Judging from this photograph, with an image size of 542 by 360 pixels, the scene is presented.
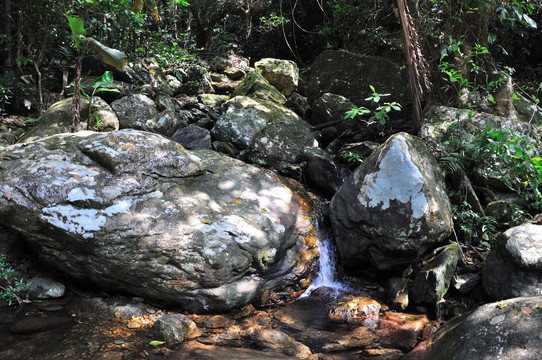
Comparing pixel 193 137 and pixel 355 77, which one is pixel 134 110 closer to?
pixel 193 137

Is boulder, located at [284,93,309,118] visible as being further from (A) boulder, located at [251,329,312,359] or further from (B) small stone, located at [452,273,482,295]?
(A) boulder, located at [251,329,312,359]

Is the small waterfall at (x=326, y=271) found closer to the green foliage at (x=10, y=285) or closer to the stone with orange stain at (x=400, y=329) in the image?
the stone with orange stain at (x=400, y=329)

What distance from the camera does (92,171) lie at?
462 cm

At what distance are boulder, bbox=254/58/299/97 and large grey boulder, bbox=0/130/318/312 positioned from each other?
18.8 feet

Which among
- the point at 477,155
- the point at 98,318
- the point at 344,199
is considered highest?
the point at 477,155

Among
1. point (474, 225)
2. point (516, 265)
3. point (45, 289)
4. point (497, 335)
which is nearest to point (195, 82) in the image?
point (45, 289)

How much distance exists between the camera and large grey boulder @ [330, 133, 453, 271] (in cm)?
488

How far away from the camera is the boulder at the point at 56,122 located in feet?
21.7

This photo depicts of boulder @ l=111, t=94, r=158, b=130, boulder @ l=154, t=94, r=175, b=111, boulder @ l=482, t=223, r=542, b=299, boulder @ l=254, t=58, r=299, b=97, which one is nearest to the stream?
boulder @ l=482, t=223, r=542, b=299

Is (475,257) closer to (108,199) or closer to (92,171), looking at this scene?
(108,199)

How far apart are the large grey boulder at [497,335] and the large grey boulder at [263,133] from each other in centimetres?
422

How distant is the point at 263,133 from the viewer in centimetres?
739

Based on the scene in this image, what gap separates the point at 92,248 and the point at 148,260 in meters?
0.61

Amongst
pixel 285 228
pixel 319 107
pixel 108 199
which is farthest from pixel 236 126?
pixel 108 199
